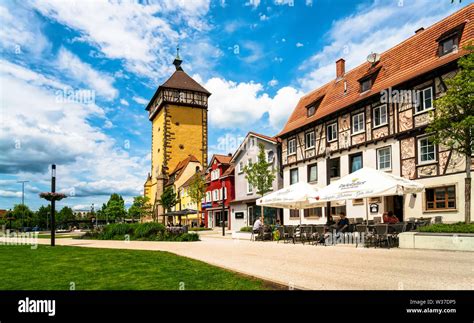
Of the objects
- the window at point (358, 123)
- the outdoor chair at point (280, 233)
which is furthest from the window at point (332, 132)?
the outdoor chair at point (280, 233)

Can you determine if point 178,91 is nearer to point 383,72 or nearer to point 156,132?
point 156,132

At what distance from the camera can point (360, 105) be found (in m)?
24.1

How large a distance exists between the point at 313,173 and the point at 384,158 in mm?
7238

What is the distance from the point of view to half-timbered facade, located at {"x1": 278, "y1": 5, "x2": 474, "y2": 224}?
18594 mm

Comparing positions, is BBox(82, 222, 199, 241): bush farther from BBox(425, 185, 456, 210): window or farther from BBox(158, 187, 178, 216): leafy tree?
BBox(158, 187, 178, 216): leafy tree

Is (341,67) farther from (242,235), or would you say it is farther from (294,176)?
(242,235)

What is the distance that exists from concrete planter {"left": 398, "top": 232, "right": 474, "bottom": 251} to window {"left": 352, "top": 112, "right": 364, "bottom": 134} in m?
11.4

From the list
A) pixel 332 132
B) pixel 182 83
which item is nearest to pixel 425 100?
pixel 332 132

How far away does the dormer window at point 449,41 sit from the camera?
1888 centimetres

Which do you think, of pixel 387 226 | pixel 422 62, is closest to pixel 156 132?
pixel 422 62

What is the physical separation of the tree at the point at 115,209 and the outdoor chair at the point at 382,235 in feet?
276

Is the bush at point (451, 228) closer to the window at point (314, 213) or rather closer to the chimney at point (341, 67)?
the window at point (314, 213)
